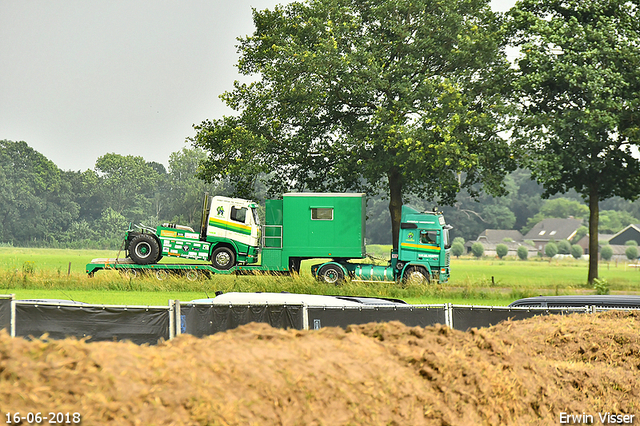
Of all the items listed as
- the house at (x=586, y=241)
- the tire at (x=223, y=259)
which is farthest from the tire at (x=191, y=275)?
the house at (x=586, y=241)

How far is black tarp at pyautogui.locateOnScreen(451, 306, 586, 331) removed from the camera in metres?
12.6

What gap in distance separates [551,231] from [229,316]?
14749cm

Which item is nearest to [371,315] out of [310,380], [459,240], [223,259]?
[310,380]

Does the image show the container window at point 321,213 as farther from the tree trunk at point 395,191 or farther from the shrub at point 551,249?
the shrub at point 551,249

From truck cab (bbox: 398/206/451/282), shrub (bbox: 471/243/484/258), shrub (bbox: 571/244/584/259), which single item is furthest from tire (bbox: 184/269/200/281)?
shrub (bbox: 571/244/584/259)

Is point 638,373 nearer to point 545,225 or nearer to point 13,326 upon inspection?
point 13,326

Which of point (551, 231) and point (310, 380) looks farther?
point (551, 231)

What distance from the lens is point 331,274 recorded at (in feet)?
92.4

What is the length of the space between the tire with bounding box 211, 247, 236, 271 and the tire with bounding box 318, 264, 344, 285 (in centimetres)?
409

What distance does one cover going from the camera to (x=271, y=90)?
3503 centimetres

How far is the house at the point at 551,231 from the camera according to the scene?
Answer: 479ft

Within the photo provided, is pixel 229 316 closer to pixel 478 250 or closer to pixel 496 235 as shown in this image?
pixel 478 250

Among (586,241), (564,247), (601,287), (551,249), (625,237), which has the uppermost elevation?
(625,237)

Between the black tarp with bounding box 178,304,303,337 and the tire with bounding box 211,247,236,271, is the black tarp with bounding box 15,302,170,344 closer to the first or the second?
the black tarp with bounding box 178,304,303,337
